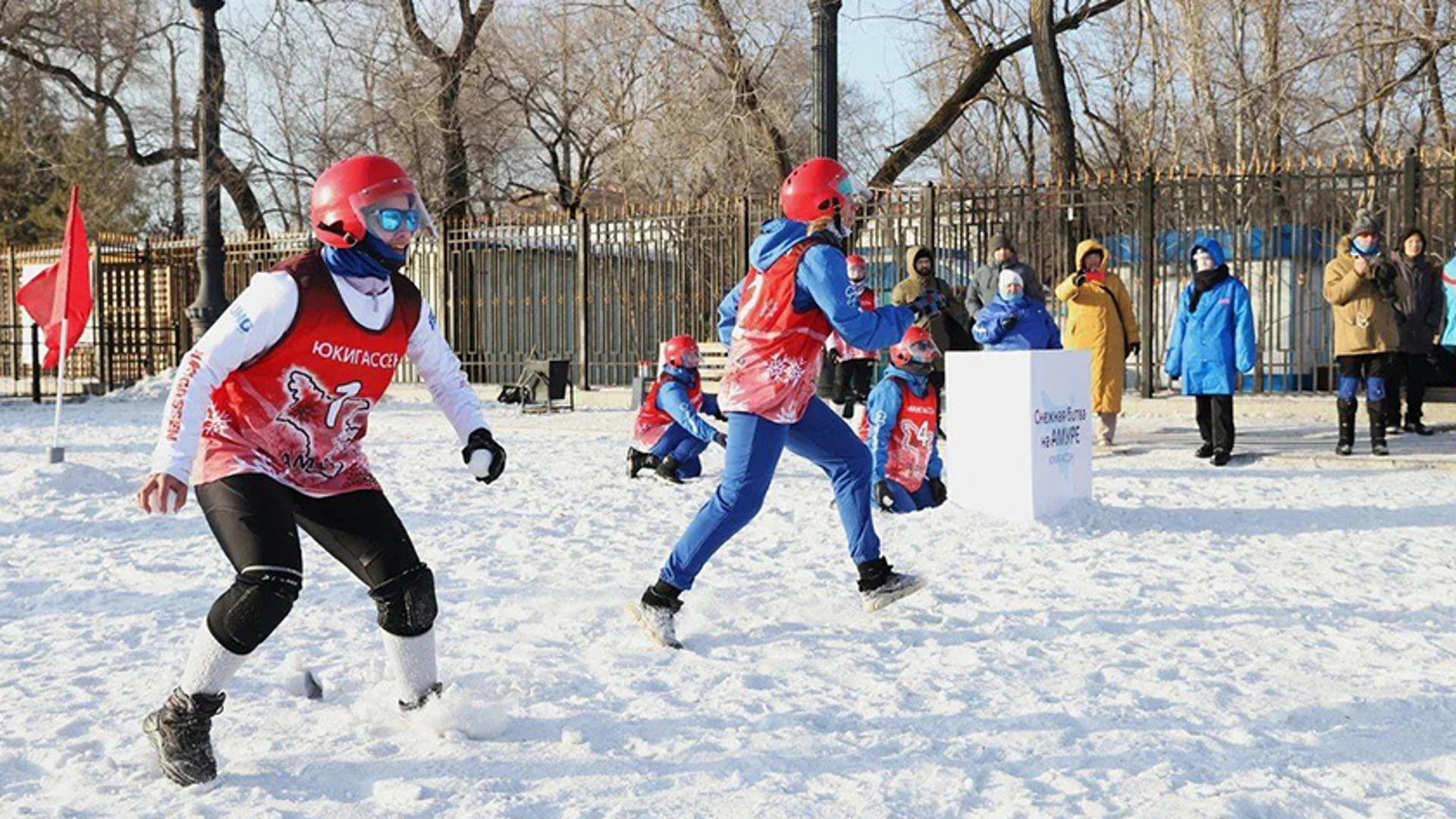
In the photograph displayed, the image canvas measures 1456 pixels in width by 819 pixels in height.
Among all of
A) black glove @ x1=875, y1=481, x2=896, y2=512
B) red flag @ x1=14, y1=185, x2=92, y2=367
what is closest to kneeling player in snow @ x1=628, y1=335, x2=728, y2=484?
black glove @ x1=875, y1=481, x2=896, y2=512

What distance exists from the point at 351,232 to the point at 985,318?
6689 mm

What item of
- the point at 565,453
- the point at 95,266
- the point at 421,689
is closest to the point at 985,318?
the point at 565,453

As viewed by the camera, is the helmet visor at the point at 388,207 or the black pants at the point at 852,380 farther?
the black pants at the point at 852,380

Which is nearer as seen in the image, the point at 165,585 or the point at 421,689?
the point at 421,689

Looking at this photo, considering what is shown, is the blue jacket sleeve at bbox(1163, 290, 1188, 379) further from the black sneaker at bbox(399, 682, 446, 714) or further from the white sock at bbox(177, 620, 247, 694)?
the white sock at bbox(177, 620, 247, 694)

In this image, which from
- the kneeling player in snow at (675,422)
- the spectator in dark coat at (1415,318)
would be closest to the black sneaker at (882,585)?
the kneeling player in snow at (675,422)

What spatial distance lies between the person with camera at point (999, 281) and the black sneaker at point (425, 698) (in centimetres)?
664

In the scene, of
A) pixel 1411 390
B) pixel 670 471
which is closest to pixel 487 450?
pixel 670 471

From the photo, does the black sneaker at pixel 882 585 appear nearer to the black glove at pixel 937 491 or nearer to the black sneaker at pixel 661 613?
the black sneaker at pixel 661 613

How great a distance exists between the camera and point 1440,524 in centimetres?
774

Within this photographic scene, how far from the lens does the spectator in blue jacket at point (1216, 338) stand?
10.2 m

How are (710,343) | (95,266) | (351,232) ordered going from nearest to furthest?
(351,232) → (710,343) → (95,266)

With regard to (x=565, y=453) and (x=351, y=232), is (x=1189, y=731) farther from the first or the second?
(x=565, y=453)

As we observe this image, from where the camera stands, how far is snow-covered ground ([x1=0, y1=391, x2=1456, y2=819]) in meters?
3.50
